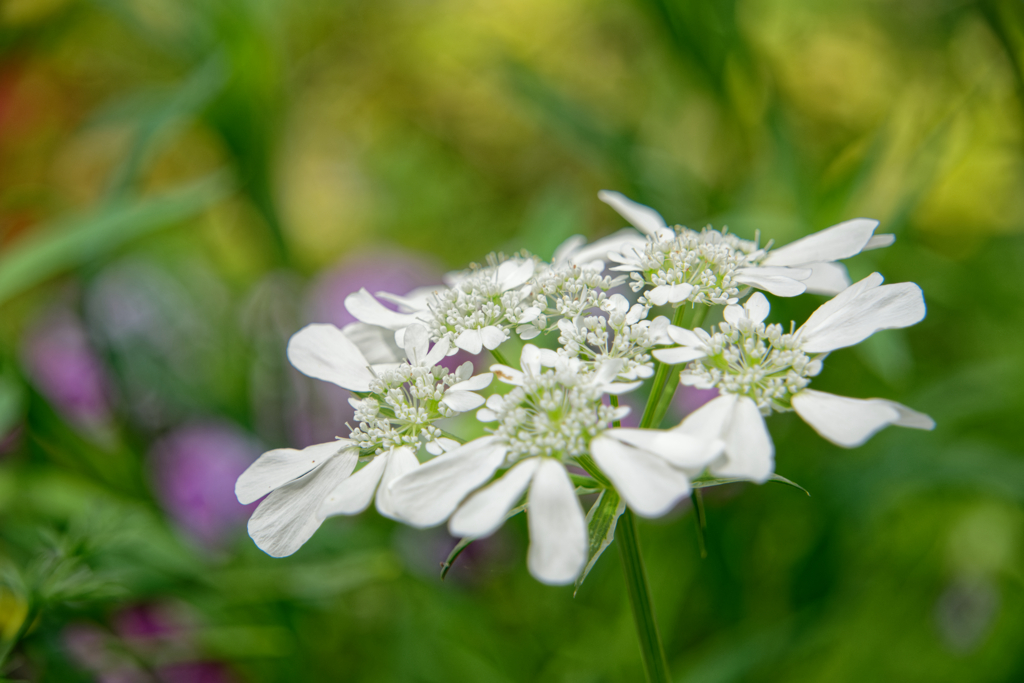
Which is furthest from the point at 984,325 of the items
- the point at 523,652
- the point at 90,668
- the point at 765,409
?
the point at 90,668

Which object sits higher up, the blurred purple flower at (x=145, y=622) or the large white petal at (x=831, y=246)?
the large white petal at (x=831, y=246)

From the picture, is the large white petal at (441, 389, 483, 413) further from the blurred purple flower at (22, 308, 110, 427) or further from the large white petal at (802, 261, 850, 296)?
the blurred purple flower at (22, 308, 110, 427)

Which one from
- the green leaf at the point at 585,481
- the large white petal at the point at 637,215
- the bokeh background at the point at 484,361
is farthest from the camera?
the bokeh background at the point at 484,361

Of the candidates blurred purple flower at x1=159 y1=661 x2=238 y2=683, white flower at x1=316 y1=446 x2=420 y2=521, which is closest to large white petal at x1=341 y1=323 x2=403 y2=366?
white flower at x1=316 y1=446 x2=420 y2=521

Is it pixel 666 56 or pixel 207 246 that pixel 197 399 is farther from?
pixel 666 56

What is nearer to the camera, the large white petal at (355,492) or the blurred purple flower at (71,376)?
the large white petal at (355,492)

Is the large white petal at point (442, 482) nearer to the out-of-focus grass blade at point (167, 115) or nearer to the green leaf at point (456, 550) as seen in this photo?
the green leaf at point (456, 550)

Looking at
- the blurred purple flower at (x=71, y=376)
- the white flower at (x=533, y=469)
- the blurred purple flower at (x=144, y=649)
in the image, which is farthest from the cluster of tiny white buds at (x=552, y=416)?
the blurred purple flower at (x=71, y=376)
